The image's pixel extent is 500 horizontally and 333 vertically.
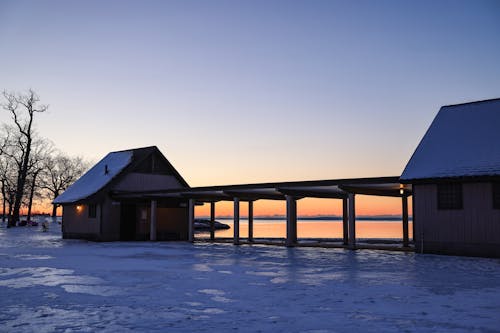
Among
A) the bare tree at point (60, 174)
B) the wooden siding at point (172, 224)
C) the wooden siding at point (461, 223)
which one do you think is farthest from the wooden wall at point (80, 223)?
the bare tree at point (60, 174)

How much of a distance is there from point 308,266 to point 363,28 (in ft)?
36.9

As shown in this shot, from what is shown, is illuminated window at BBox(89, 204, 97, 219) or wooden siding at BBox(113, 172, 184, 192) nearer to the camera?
illuminated window at BBox(89, 204, 97, 219)

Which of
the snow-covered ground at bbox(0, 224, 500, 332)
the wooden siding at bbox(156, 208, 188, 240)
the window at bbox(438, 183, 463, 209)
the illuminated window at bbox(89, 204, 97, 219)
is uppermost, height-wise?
the window at bbox(438, 183, 463, 209)

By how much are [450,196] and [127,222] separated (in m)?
21.0

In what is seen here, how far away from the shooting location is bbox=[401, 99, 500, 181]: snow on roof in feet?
62.8

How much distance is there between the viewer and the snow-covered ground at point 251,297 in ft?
23.8

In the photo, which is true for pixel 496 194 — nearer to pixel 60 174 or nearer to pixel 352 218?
pixel 352 218

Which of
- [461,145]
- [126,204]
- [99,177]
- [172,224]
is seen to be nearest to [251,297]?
[461,145]

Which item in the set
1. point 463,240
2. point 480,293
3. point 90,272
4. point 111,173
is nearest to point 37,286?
point 90,272

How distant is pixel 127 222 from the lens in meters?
32.1

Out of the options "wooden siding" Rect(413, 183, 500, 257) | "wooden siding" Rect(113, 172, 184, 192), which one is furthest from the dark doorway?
"wooden siding" Rect(413, 183, 500, 257)

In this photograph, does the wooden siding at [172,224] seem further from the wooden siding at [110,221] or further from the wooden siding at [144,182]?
the wooden siding at [110,221]

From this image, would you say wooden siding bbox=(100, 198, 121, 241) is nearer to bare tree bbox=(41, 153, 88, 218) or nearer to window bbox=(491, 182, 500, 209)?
window bbox=(491, 182, 500, 209)

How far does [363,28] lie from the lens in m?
20.8
